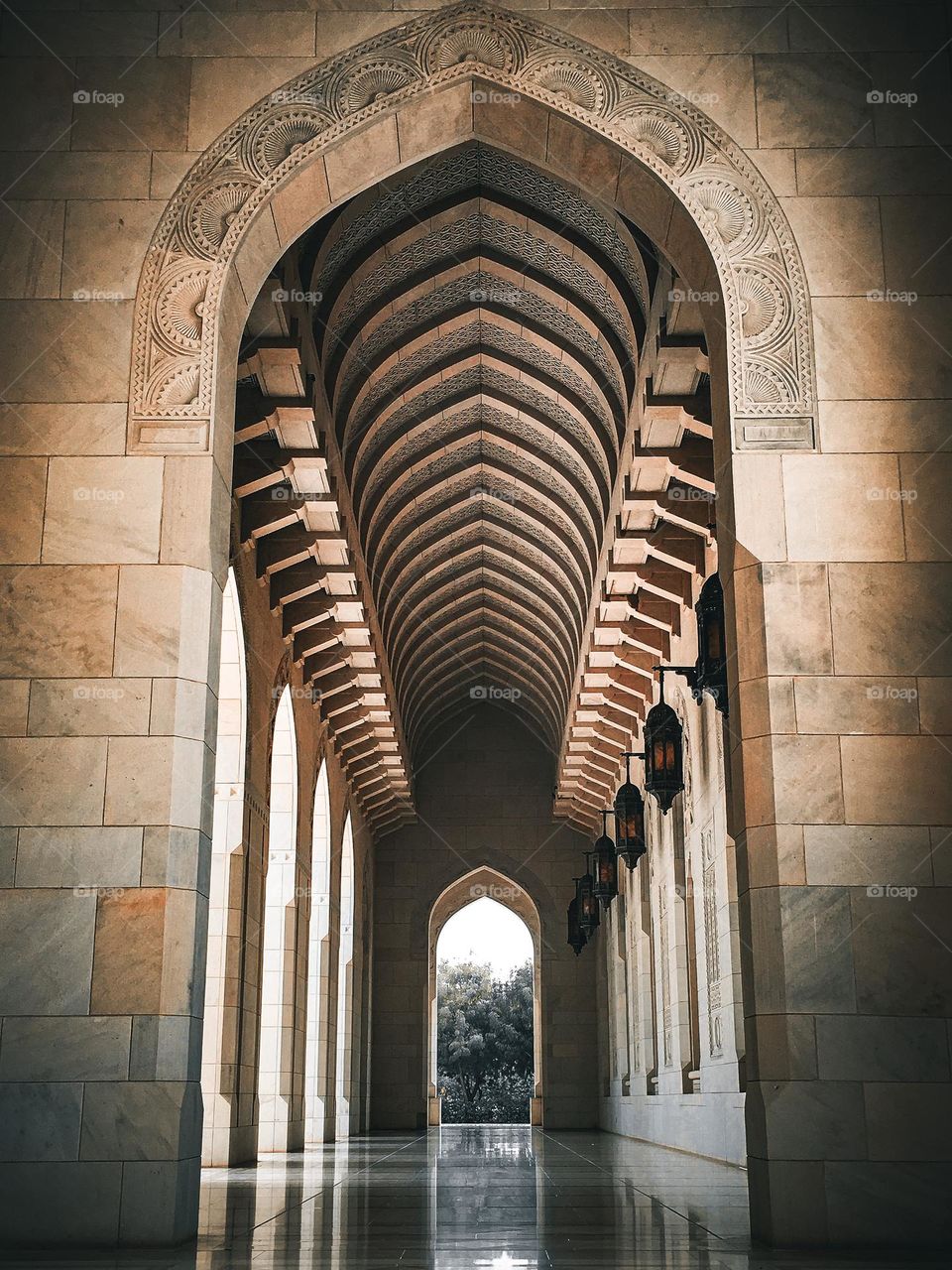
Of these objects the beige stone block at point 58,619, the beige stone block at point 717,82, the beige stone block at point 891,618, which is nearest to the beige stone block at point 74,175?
the beige stone block at point 58,619

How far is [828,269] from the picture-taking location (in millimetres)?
7438

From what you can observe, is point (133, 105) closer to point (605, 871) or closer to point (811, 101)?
point (811, 101)

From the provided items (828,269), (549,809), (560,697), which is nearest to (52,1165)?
(828,269)

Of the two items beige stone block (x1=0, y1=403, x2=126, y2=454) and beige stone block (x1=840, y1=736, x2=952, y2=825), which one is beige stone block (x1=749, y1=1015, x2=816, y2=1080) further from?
beige stone block (x1=0, y1=403, x2=126, y2=454)

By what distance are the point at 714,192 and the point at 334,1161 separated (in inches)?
402

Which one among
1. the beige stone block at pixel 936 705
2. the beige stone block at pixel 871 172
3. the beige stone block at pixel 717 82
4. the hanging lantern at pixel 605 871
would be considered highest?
the beige stone block at pixel 717 82

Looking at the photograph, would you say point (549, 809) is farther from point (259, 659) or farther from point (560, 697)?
point (259, 659)

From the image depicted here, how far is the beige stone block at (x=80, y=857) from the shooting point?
6527mm

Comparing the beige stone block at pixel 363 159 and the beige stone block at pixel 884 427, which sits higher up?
the beige stone block at pixel 363 159

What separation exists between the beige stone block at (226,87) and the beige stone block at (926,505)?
4321mm

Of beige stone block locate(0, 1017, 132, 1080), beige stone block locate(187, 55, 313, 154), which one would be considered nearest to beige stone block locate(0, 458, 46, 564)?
beige stone block locate(187, 55, 313, 154)

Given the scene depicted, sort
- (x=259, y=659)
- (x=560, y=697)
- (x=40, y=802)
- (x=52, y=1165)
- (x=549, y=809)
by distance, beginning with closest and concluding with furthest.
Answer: (x=52, y=1165) < (x=40, y=802) < (x=259, y=659) < (x=560, y=697) < (x=549, y=809)

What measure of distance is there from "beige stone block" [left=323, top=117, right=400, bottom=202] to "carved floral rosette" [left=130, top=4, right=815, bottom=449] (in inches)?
4.1

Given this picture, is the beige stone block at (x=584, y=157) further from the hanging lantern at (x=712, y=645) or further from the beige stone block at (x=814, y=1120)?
the beige stone block at (x=814, y=1120)
